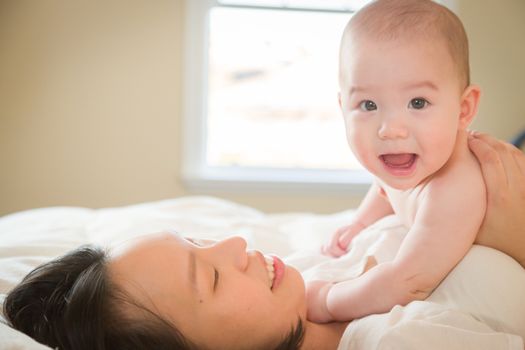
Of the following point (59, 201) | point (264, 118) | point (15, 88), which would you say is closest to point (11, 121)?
point (15, 88)

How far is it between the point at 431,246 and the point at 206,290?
431 millimetres

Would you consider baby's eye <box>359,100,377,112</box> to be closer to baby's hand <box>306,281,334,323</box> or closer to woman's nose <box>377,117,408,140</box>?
woman's nose <box>377,117,408,140</box>

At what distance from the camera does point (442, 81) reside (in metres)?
1.06

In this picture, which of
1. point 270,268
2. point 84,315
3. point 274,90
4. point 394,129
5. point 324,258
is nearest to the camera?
point 84,315

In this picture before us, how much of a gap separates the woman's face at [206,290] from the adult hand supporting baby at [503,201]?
1.38 ft

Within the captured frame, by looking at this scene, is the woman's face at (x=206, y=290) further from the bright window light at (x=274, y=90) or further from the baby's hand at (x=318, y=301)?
the bright window light at (x=274, y=90)

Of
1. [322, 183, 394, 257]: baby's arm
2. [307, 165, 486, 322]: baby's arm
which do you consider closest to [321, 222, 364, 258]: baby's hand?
[322, 183, 394, 257]: baby's arm

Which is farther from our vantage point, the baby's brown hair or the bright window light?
the bright window light

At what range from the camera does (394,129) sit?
104cm

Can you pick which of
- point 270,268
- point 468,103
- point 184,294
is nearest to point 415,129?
point 468,103

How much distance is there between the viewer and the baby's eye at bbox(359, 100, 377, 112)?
1.09 meters

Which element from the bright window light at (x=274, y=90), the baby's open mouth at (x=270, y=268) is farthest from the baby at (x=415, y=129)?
the bright window light at (x=274, y=90)

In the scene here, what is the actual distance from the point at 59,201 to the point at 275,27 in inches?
75.4

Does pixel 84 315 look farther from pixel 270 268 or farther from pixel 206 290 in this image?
pixel 270 268
